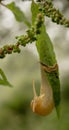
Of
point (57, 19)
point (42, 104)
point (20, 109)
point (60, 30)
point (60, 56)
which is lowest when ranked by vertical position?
point (42, 104)

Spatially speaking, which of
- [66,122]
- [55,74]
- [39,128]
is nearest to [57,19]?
[55,74]

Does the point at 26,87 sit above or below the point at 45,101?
above

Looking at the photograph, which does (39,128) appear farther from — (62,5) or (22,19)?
(22,19)

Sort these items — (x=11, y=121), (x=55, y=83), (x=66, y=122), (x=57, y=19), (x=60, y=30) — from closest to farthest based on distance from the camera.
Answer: (x=57, y=19) → (x=55, y=83) → (x=66, y=122) → (x=11, y=121) → (x=60, y=30)

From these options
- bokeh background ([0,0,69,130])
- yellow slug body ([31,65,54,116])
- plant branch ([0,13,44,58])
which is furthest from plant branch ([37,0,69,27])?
bokeh background ([0,0,69,130])

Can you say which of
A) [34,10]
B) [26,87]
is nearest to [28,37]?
[34,10]

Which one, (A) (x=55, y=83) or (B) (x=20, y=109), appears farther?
(B) (x=20, y=109)

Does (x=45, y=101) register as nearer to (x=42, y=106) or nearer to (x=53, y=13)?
(x=42, y=106)

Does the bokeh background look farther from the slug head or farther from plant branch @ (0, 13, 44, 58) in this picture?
plant branch @ (0, 13, 44, 58)

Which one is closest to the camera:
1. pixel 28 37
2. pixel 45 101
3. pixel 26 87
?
A: pixel 28 37
